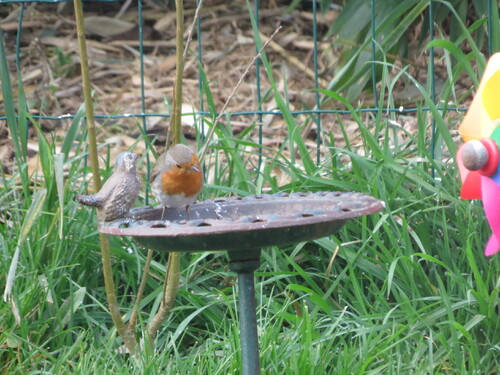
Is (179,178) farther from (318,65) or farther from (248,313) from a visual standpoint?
(318,65)

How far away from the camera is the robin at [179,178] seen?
2.69 m

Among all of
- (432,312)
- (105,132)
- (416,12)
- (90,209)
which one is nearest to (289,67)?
(105,132)

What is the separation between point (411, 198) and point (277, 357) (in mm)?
914

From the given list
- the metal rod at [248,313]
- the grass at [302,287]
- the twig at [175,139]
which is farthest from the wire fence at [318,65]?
the metal rod at [248,313]

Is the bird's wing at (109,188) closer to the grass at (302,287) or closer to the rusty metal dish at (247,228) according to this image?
the rusty metal dish at (247,228)

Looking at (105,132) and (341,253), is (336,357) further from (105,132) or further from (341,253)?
(105,132)

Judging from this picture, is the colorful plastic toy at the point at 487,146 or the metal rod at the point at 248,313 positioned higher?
the colorful plastic toy at the point at 487,146

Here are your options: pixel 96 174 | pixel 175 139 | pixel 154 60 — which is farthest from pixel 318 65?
pixel 96 174

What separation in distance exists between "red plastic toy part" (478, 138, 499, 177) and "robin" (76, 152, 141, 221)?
926mm

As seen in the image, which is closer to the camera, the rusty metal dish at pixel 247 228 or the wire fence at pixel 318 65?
the rusty metal dish at pixel 247 228

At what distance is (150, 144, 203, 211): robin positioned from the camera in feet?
8.82

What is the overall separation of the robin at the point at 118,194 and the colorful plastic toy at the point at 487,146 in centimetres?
88

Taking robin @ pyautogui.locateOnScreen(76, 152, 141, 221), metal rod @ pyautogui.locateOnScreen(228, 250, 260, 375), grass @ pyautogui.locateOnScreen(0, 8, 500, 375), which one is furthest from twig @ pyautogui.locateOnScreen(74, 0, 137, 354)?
metal rod @ pyautogui.locateOnScreen(228, 250, 260, 375)

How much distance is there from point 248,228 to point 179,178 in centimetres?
68
